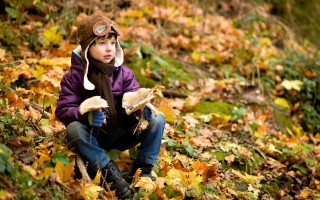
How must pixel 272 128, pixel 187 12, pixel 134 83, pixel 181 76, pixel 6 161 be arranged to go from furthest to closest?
pixel 187 12 < pixel 181 76 < pixel 272 128 < pixel 134 83 < pixel 6 161

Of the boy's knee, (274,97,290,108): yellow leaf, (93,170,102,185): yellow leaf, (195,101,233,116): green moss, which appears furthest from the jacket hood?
(274,97,290,108): yellow leaf

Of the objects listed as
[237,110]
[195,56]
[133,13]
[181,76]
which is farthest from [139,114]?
[133,13]

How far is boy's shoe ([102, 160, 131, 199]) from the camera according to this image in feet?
9.78

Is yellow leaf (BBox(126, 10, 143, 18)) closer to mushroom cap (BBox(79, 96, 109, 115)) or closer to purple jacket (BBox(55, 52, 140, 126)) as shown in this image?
purple jacket (BBox(55, 52, 140, 126))

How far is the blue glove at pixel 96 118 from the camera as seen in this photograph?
9.38 feet

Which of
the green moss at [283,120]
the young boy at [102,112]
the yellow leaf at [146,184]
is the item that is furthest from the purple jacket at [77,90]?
the green moss at [283,120]

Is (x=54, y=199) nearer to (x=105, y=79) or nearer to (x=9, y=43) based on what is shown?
(x=105, y=79)

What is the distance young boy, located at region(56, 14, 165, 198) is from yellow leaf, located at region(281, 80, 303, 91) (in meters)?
3.61

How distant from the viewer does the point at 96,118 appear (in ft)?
9.39

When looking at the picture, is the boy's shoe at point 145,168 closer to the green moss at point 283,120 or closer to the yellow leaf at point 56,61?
the yellow leaf at point 56,61

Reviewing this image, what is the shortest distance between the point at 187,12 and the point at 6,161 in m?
5.92

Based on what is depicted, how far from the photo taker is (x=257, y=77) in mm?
6504

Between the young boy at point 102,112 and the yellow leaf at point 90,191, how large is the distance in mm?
166

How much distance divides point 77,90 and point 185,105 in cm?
212
